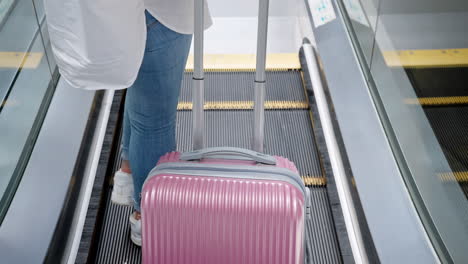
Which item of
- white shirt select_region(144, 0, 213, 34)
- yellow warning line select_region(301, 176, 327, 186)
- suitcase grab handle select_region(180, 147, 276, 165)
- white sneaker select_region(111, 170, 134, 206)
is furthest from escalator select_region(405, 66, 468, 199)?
white sneaker select_region(111, 170, 134, 206)

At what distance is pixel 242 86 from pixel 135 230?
5.15ft

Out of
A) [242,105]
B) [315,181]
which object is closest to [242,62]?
[242,105]

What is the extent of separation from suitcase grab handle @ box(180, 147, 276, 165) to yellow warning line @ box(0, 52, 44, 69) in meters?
0.96

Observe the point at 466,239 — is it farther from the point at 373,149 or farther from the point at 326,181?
the point at 326,181

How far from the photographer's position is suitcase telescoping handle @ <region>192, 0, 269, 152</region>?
2.45 metres

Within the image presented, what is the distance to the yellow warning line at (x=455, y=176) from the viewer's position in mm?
2521

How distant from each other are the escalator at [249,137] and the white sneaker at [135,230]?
0.04 metres

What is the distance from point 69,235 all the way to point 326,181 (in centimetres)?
136

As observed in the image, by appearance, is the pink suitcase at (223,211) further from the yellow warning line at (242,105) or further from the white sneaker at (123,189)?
the yellow warning line at (242,105)

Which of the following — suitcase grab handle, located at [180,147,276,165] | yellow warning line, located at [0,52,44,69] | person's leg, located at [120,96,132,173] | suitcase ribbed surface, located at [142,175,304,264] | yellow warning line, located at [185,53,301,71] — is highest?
yellow warning line, located at [185,53,301,71]

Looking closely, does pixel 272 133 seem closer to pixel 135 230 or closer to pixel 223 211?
pixel 135 230

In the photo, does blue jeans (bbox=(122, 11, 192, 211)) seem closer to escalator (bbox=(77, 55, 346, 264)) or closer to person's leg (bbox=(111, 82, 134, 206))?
person's leg (bbox=(111, 82, 134, 206))

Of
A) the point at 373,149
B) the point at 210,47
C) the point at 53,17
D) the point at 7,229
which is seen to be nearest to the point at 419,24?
the point at 373,149

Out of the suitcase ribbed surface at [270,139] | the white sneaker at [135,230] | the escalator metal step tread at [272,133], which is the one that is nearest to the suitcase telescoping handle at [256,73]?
the suitcase ribbed surface at [270,139]
